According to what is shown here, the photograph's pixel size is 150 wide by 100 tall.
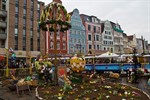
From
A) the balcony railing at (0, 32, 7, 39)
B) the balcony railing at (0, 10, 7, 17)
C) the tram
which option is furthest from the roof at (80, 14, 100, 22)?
the tram

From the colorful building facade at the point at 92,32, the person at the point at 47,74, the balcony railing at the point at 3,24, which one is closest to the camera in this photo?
the person at the point at 47,74

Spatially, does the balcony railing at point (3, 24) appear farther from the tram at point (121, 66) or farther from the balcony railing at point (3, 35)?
the tram at point (121, 66)

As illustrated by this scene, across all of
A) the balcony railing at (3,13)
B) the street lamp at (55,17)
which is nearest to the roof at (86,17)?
the balcony railing at (3,13)

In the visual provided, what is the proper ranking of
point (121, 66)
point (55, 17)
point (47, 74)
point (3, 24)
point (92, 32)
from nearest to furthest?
point (55, 17), point (47, 74), point (121, 66), point (3, 24), point (92, 32)

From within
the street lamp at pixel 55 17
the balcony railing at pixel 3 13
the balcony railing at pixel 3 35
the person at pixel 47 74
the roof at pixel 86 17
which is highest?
the roof at pixel 86 17

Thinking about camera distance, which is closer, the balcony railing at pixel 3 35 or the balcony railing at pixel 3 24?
the balcony railing at pixel 3 35

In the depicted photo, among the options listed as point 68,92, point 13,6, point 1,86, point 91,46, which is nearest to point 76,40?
point 91,46

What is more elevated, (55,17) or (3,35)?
(3,35)

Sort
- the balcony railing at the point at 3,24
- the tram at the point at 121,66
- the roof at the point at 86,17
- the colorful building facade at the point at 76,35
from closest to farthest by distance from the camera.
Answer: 1. the tram at the point at 121,66
2. the balcony railing at the point at 3,24
3. the colorful building facade at the point at 76,35
4. the roof at the point at 86,17

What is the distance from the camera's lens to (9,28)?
43.9 meters

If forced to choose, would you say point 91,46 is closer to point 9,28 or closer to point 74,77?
point 9,28

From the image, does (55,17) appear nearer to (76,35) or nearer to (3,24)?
(3,24)

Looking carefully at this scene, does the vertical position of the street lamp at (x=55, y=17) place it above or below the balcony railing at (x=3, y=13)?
below

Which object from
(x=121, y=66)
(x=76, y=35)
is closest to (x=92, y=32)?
(x=76, y=35)
